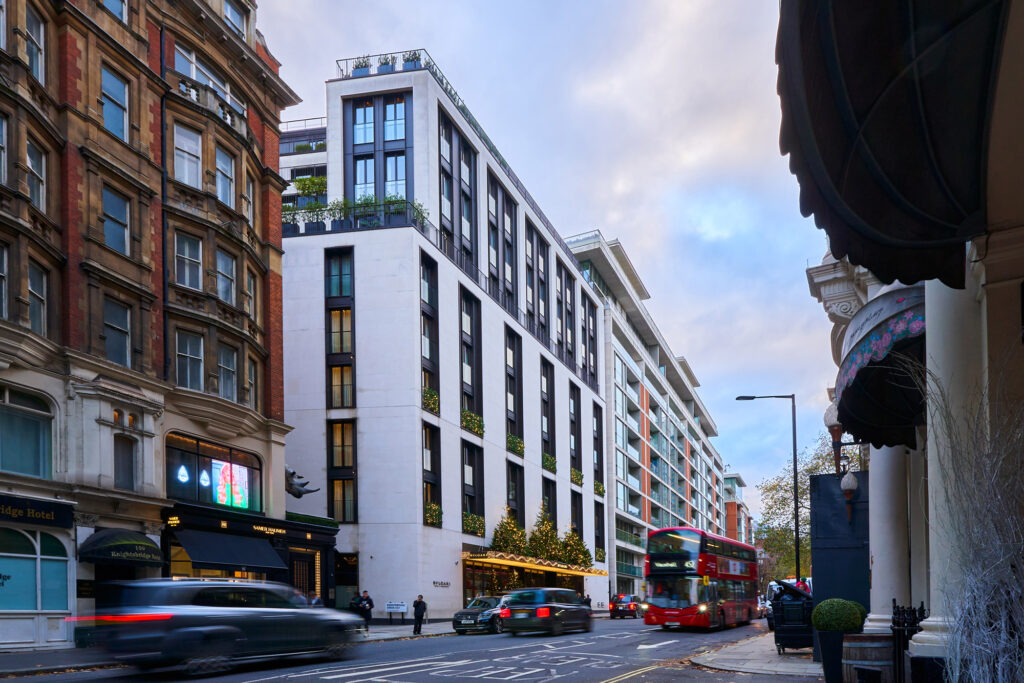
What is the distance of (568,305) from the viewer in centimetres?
8006

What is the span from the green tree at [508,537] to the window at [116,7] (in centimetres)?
3575

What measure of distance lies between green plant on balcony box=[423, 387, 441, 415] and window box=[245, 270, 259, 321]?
15.0m

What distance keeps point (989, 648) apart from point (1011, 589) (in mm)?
404

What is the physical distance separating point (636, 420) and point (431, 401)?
5165cm

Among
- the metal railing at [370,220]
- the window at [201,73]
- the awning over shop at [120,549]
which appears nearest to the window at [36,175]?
the window at [201,73]

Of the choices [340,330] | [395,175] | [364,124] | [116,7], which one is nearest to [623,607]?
[340,330]

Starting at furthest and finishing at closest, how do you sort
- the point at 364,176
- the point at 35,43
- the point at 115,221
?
the point at 364,176
the point at 115,221
the point at 35,43

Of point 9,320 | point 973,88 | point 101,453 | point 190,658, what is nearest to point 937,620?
point 973,88

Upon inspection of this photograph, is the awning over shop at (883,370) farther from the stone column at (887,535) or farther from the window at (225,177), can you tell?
the window at (225,177)

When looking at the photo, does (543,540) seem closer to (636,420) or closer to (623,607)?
(623,607)

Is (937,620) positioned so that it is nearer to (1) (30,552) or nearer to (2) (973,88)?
(2) (973,88)

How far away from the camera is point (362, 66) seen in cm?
5522

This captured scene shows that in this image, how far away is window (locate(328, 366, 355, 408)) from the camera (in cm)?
4925

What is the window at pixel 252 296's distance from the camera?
114ft
